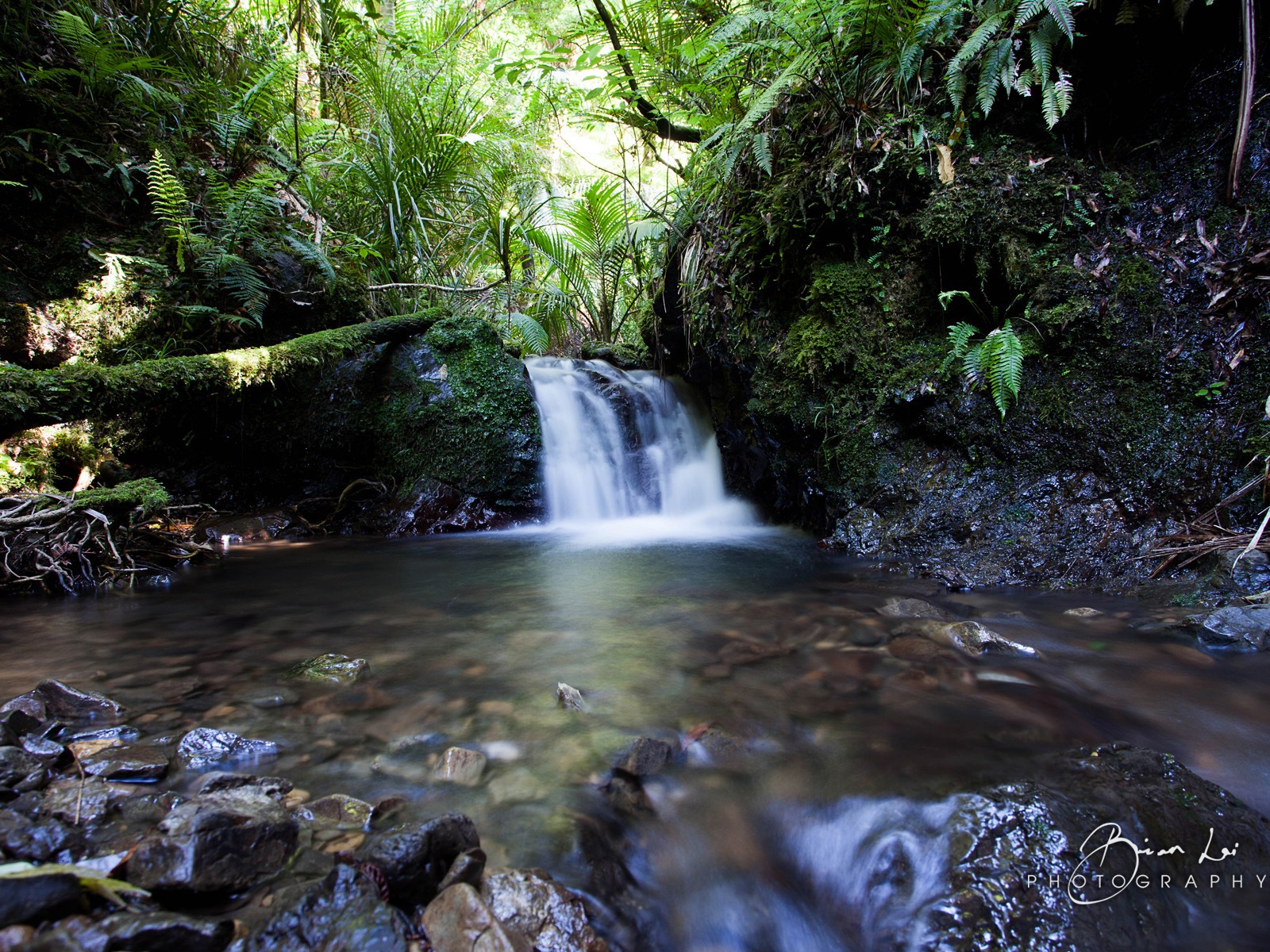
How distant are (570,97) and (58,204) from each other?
483 centimetres

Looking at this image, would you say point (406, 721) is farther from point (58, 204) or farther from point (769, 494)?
point (58, 204)

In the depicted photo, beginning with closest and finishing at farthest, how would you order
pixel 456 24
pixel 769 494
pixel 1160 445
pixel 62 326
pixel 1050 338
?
pixel 1160 445, pixel 1050 338, pixel 62 326, pixel 769 494, pixel 456 24

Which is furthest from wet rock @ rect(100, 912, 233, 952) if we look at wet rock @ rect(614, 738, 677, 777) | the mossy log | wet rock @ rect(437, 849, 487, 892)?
the mossy log

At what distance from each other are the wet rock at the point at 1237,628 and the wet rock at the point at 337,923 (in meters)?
2.95

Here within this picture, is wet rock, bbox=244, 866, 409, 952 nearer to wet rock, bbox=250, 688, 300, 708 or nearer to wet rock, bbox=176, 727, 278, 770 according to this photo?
wet rock, bbox=176, 727, 278, 770

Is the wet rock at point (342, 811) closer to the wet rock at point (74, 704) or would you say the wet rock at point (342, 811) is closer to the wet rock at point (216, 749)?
the wet rock at point (216, 749)

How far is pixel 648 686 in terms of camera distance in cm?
223

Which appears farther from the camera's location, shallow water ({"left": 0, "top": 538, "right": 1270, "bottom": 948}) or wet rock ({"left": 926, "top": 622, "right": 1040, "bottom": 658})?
wet rock ({"left": 926, "top": 622, "right": 1040, "bottom": 658})

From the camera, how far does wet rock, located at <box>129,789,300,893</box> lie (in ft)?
3.60

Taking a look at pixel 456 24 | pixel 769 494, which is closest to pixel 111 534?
pixel 769 494

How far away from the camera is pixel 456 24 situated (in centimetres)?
746

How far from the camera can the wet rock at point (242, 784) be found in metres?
1.46

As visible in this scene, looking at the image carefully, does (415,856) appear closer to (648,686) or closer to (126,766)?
(126,766)

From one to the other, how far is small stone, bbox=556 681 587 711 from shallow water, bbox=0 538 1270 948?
0.03m
